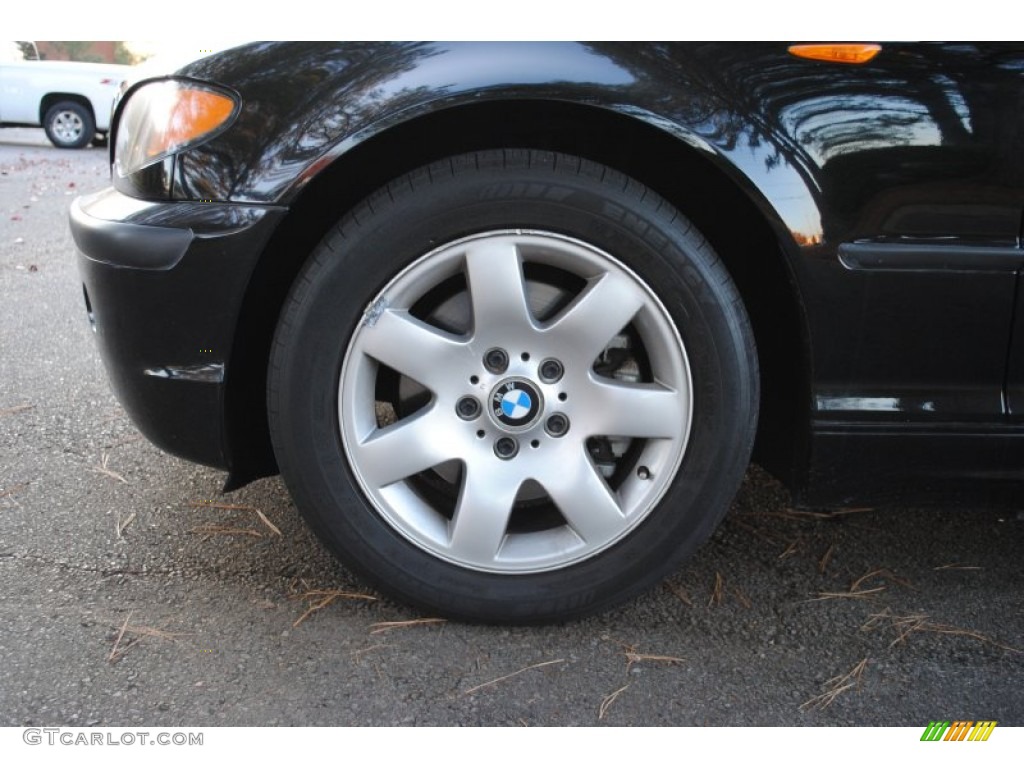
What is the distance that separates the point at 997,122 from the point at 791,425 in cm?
69

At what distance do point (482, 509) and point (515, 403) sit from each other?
23 centimetres

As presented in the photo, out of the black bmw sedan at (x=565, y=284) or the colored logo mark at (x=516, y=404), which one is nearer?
the black bmw sedan at (x=565, y=284)

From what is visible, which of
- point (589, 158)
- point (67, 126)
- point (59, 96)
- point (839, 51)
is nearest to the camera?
point (839, 51)

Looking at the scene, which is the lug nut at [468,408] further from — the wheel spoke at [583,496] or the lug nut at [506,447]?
the wheel spoke at [583,496]

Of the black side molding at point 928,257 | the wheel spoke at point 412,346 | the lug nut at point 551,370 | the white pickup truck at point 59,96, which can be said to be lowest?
the white pickup truck at point 59,96

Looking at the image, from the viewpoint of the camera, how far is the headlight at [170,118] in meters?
1.85

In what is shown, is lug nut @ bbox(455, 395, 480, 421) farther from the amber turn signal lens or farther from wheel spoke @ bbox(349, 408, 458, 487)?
the amber turn signal lens

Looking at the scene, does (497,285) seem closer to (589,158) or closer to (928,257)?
(589,158)

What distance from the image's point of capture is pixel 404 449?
1950mm

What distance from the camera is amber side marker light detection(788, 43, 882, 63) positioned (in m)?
1.75

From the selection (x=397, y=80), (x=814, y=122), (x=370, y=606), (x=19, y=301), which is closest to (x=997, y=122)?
(x=814, y=122)
